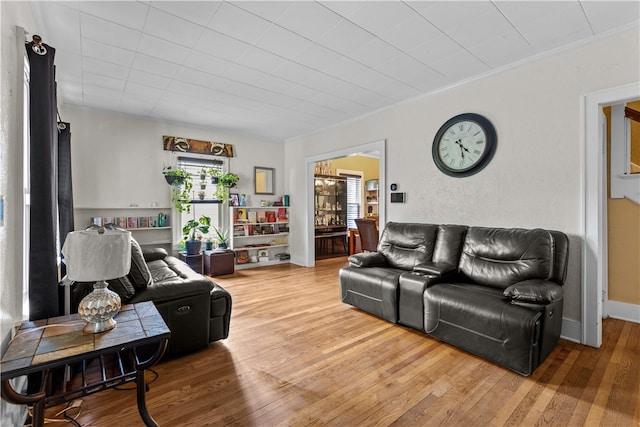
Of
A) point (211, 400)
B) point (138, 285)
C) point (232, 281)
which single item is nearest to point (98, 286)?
point (138, 285)

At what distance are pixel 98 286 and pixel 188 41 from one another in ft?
6.92

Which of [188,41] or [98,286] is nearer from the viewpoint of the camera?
[98,286]

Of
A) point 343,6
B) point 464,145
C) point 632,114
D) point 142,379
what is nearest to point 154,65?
point 343,6

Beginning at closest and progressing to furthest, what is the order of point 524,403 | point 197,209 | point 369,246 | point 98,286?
point 98,286 < point 524,403 < point 197,209 < point 369,246

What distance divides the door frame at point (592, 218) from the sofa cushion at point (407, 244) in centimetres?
130

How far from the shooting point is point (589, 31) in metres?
2.49

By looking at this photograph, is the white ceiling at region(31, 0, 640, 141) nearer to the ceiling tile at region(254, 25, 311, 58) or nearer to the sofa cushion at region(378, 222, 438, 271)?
the ceiling tile at region(254, 25, 311, 58)

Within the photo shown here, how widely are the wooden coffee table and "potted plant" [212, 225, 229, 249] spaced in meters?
3.62

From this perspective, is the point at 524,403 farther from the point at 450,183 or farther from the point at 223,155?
the point at 223,155

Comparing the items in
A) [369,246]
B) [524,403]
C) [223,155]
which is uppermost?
[223,155]

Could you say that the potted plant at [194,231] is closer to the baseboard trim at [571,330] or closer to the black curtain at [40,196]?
the black curtain at [40,196]

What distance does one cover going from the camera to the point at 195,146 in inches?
208

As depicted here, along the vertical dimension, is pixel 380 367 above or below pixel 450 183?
below

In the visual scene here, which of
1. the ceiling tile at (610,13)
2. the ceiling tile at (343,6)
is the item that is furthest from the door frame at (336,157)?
the ceiling tile at (610,13)
